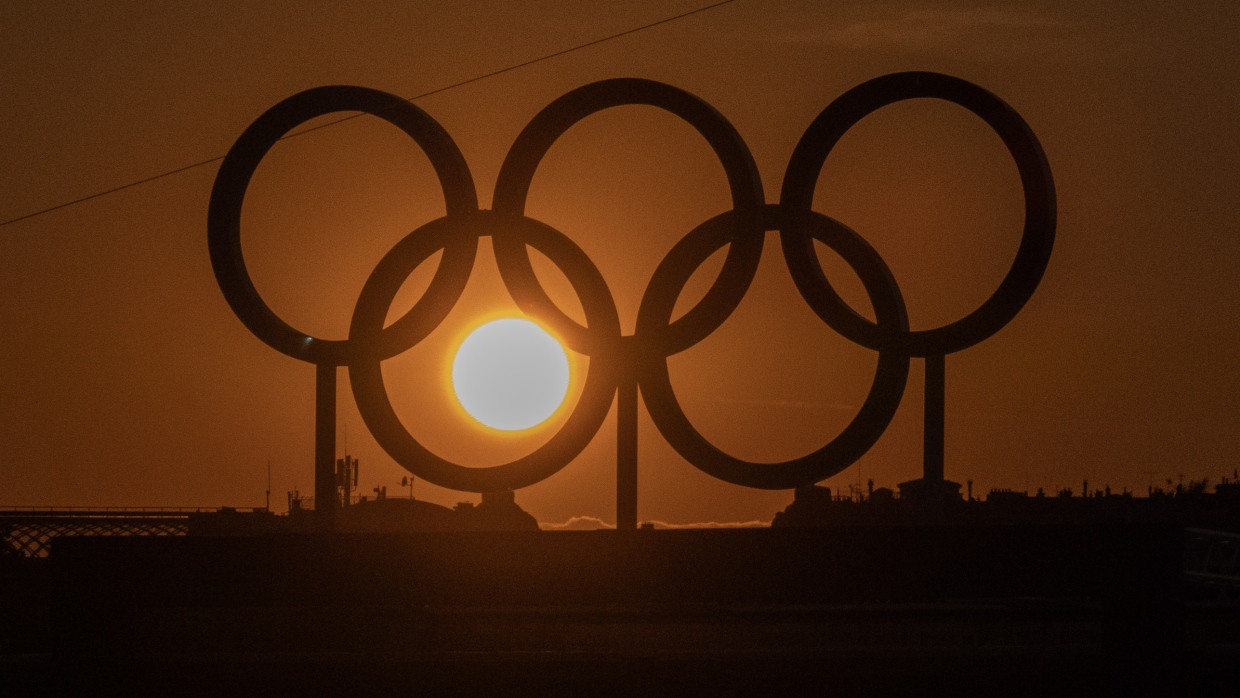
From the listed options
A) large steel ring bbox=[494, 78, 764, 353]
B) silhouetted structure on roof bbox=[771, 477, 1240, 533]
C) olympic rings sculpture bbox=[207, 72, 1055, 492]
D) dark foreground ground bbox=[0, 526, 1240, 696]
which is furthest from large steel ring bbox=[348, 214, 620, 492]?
silhouetted structure on roof bbox=[771, 477, 1240, 533]

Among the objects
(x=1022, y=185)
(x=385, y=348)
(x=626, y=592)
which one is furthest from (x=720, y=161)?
(x=626, y=592)

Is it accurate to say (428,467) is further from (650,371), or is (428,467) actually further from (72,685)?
(72,685)

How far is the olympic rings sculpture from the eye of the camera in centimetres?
1952

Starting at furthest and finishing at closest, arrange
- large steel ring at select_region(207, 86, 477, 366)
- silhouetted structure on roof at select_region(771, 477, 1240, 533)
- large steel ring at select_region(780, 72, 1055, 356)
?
silhouetted structure on roof at select_region(771, 477, 1240, 533), large steel ring at select_region(207, 86, 477, 366), large steel ring at select_region(780, 72, 1055, 356)

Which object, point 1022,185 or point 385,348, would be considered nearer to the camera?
point 1022,185

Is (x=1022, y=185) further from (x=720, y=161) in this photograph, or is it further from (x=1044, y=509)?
(x=1044, y=509)

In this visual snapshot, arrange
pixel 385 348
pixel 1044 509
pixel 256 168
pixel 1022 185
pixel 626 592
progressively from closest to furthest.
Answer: pixel 626 592
pixel 1022 185
pixel 385 348
pixel 256 168
pixel 1044 509

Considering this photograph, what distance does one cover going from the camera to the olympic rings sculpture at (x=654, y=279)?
1952 cm

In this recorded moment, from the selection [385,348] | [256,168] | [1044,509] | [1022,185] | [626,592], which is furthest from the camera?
[1044,509]

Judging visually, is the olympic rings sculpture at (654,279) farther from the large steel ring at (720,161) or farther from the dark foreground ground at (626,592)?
the dark foreground ground at (626,592)

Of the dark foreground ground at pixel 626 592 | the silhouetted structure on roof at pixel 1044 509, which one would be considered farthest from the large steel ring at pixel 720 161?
the silhouetted structure on roof at pixel 1044 509

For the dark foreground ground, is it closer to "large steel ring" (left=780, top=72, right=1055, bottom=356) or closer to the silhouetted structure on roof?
"large steel ring" (left=780, top=72, right=1055, bottom=356)

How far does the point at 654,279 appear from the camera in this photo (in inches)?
797

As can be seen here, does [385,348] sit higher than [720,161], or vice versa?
[720,161]
